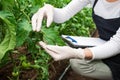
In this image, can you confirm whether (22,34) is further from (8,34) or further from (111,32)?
(111,32)

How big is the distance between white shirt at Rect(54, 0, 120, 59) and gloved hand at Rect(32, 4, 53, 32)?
11cm

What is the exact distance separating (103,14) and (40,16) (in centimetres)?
45

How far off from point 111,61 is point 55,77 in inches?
21.0

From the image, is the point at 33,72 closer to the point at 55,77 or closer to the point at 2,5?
the point at 55,77

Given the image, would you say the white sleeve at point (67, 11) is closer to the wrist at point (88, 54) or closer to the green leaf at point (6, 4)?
the green leaf at point (6, 4)

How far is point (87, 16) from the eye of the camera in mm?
3438

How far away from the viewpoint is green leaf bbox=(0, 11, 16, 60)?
1.81 meters

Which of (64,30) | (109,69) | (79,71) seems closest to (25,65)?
(79,71)

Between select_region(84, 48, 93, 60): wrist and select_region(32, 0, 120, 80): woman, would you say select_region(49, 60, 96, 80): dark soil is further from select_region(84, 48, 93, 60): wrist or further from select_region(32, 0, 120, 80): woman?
select_region(84, 48, 93, 60): wrist

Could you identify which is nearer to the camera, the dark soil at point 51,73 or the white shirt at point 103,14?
the white shirt at point 103,14

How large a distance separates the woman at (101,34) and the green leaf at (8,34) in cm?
14

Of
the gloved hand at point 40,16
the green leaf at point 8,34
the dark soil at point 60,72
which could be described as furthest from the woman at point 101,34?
the dark soil at point 60,72

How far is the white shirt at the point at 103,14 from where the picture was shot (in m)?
1.91

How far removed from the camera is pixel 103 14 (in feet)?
7.13
